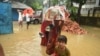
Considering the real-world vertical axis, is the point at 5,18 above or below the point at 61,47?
below

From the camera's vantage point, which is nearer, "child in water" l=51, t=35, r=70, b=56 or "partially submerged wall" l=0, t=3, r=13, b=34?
"child in water" l=51, t=35, r=70, b=56

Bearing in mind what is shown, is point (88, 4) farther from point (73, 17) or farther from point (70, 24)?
point (70, 24)

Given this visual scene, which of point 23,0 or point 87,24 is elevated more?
point 23,0

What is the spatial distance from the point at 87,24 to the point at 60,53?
1967cm

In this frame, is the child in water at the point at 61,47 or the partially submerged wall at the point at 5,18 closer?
the child in water at the point at 61,47

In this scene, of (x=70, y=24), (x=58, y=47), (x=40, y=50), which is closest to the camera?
(x=58, y=47)

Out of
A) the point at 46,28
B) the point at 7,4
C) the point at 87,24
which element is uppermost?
the point at 7,4

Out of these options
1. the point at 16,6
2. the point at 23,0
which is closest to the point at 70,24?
the point at 16,6

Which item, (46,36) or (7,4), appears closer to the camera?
(46,36)

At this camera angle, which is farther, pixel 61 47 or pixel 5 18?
pixel 5 18

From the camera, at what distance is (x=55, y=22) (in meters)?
6.77

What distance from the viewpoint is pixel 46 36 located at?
8.42 meters

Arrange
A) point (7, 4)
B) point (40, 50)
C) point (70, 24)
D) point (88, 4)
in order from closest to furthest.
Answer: point (40, 50), point (7, 4), point (70, 24), point (88, 4)

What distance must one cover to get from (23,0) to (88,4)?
15.0 metres
